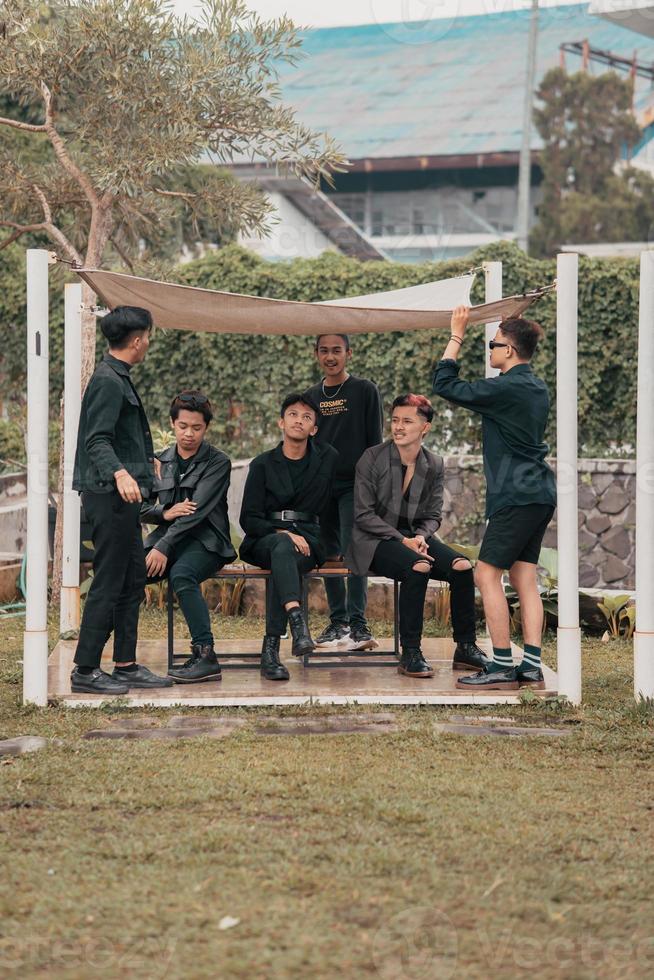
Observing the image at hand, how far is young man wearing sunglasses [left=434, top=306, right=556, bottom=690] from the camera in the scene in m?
5.83

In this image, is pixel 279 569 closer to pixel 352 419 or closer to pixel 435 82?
pixel 352 419

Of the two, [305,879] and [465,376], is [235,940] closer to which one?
[305,879]

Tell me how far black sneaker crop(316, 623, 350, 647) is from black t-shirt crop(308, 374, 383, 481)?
85 cm

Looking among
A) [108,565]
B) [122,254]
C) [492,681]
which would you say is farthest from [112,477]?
[122,254]

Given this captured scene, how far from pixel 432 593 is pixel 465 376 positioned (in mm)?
4109

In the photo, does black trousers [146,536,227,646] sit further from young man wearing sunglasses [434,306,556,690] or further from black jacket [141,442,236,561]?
young man wearing sunglasses [434,306,556,690]

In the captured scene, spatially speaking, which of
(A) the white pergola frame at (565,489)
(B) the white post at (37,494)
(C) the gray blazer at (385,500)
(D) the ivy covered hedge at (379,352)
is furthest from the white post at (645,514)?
(D) the ivy covered hedge at (379,352)

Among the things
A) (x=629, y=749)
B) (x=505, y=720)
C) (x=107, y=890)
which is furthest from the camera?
(x=505, y=720)

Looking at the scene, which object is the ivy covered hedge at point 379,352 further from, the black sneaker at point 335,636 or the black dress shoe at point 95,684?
the black dress shoe at point 95,684

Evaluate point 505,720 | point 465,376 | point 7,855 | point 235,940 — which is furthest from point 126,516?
point 465,376

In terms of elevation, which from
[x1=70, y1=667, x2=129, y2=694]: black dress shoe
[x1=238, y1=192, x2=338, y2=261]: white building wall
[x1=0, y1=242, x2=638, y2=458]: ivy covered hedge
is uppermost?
[x1=238, y1=192, x2=338, y2=261]: white building wall

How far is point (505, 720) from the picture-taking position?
221 inches

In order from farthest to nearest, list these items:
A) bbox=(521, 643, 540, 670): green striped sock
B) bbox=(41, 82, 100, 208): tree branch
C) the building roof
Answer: the building roof → bbox=(41, 82, 100, 208): tree branch → bbox=(521, 643, 540, 670): green striped sock

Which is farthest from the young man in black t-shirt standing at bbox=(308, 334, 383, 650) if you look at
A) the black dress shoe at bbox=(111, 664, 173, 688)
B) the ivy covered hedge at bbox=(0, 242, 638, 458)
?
the ivy covered hedge at bbox=(0, 242, 638, 458)
